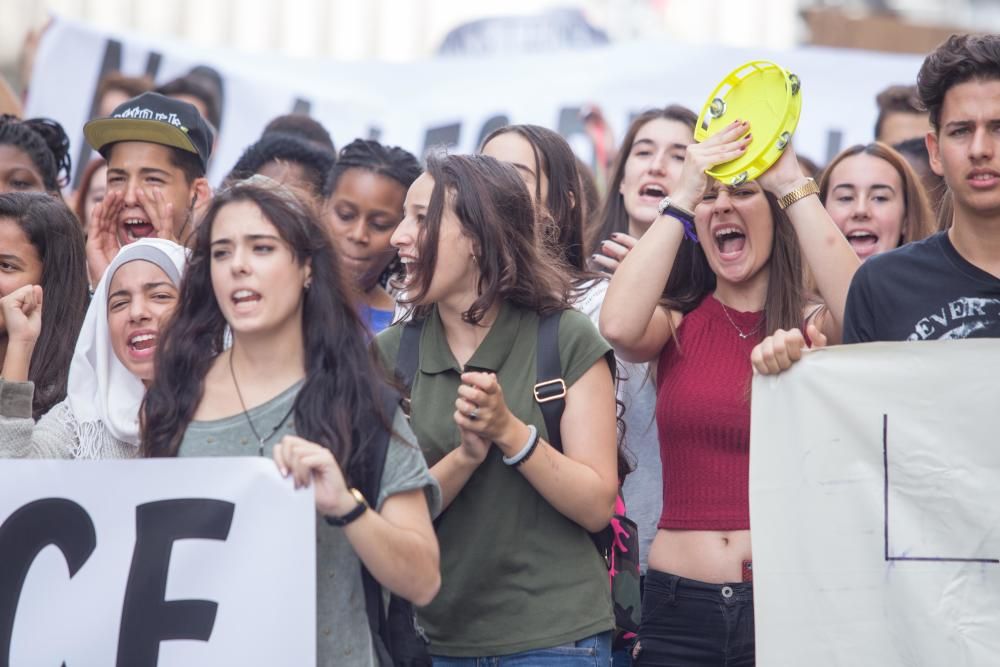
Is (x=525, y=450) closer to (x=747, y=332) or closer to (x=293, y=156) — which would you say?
(x=747, y=332)

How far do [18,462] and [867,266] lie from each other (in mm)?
1948

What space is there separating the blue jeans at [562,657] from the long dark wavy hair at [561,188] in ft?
4.43

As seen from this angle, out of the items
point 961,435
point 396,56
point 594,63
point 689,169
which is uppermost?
point 396,56

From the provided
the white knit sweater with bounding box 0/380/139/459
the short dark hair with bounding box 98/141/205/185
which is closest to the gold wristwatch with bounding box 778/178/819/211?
the white knit sweater with bounding box 0/380/139/459

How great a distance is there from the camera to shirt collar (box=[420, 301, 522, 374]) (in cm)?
355

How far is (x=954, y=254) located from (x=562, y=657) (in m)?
1.26

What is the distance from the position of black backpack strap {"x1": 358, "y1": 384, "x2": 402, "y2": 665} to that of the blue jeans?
337mm

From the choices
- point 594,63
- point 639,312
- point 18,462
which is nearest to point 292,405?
point 18,462

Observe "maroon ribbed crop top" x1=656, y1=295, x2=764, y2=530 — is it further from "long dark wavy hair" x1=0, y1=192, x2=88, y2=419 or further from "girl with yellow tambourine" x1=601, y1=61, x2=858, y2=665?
"long dark wavy hair" x1=0, y1=192, x2=88, y2=419

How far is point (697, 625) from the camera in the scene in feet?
12.1

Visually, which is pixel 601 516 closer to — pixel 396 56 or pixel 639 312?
pixel 639 312

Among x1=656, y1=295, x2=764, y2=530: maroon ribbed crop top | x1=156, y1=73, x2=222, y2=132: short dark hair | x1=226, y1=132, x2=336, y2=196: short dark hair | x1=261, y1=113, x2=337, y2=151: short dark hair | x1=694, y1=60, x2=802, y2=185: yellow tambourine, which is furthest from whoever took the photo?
x1=156, y1=73, x2=222, y2=132: short dark hair

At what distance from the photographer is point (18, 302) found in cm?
393

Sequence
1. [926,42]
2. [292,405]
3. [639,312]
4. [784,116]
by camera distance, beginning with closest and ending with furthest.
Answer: [292,405] → [784,116] → [639,312] → [926,42]
